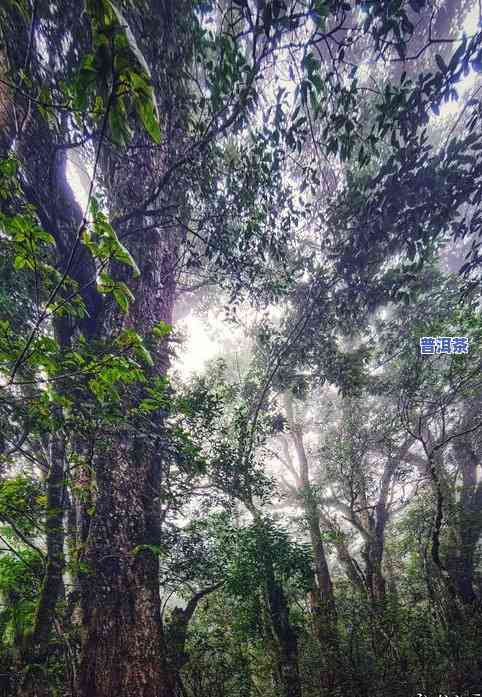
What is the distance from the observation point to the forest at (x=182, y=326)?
81.3 inches

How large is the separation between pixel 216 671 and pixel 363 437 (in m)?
5.84

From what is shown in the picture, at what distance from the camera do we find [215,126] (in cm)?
322

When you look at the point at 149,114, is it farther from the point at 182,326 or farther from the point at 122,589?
the point at 182,326

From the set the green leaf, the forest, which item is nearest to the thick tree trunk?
the forest

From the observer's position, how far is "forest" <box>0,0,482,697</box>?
2.06m

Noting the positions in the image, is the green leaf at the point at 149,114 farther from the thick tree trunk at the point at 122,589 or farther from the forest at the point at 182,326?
the thick tree trunk at the point at 122,589

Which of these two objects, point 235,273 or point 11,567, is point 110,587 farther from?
point 235,273

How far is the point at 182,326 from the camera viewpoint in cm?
745

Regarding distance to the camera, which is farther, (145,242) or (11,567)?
(145,242)

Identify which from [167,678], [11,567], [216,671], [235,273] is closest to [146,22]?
[235,273]

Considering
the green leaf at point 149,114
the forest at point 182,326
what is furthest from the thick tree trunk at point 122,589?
the green leaf at point 149,114

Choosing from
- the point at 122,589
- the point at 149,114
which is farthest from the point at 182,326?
the point at 149,114

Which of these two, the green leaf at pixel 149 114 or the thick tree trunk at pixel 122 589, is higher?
the green leaf at pixel 149 114

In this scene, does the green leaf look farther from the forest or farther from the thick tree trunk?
the thick tree trunk
